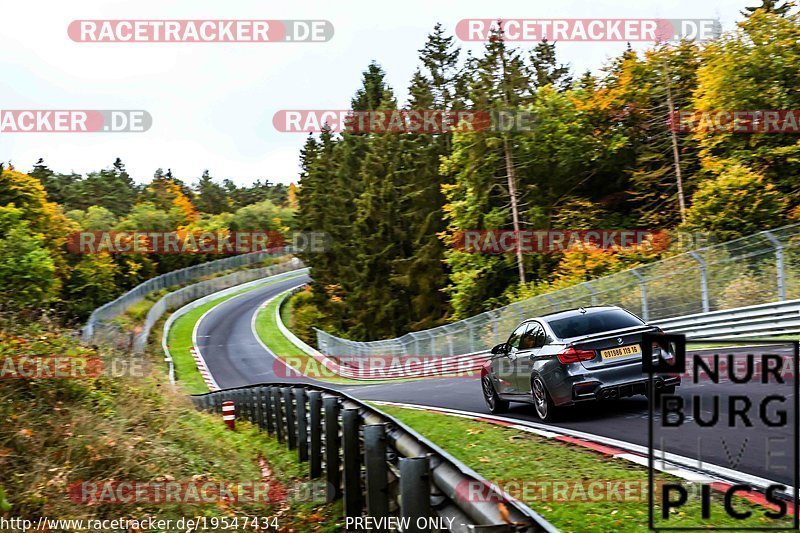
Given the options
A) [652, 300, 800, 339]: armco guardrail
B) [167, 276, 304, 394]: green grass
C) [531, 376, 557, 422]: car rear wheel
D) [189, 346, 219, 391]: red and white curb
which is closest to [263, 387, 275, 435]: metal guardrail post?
[531, 376, 557, 422]: car rear wheel

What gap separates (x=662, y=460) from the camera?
23.9 feet

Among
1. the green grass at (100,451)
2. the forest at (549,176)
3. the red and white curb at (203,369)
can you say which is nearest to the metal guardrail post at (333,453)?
the green grass at (100,451)

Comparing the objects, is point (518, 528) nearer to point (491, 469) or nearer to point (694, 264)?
point (491, 469)

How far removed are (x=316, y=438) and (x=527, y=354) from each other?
141 inches

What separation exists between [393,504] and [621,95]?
117ft

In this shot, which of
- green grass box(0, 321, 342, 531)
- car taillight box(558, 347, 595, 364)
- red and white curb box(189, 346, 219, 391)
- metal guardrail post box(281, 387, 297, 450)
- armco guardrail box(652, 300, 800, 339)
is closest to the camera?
green grass box(0, 321, 342, 531)

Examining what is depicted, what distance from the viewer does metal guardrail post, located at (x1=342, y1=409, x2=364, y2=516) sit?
23.9 feet

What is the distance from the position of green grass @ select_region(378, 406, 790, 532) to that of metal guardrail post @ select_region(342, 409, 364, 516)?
1.45 metres

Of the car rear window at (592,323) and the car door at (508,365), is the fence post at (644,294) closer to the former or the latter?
the car door at (508,365)

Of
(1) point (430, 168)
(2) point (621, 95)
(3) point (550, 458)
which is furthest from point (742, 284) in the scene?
(1) point (430, 168)

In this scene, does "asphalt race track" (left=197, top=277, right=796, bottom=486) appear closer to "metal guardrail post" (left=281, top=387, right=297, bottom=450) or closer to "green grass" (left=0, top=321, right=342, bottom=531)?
"metal guardrail post" (left=281, top=387, right=297, bottom=450)

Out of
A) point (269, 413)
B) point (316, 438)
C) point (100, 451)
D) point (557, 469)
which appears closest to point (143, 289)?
point (269, 413)

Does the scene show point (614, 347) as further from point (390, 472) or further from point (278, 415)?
point (278, 415)

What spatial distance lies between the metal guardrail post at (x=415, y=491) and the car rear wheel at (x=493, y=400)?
306 inches
